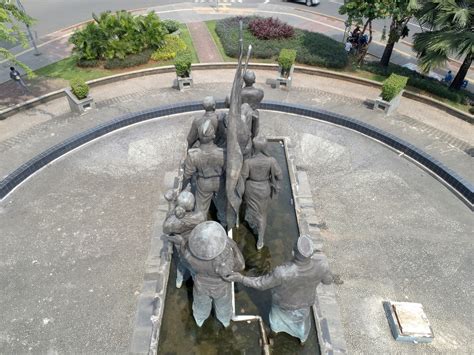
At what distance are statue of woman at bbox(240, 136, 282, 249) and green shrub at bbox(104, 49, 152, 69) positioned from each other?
50.7 feet

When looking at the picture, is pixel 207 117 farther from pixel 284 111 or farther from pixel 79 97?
pixel 79 97

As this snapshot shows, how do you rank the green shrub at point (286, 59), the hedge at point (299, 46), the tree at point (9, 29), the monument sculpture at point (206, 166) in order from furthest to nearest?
the hedge at point (299, 46) → the green shrub at point (286, 59) → the tree at point (9, 29) → the monument sculpture at point (206, 166)

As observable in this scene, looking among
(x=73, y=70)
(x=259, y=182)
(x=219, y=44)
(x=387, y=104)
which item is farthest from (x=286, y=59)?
(x=73, y=70)

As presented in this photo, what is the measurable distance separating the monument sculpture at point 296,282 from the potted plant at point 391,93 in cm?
1340

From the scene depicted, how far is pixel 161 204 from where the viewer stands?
12180mm

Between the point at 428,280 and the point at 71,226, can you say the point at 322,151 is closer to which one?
the point at 428,280

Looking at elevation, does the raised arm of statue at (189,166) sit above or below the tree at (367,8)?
below

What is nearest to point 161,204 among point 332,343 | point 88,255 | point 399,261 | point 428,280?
point 88,255

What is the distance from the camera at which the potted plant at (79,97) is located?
16328 millimetres

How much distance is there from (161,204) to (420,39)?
1652 cm

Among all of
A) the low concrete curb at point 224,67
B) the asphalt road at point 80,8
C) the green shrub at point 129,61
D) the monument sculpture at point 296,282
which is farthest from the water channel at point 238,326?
the asphalt road at point 80,8

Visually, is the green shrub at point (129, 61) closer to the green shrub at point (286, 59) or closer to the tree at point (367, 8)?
the green shrub at point (286, 59)

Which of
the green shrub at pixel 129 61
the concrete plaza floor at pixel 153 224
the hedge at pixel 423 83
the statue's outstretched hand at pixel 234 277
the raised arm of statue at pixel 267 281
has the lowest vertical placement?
the concrete plaza floor at pixel 153 224

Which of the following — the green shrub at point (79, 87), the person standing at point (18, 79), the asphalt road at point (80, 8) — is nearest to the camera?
the green shrub at point (79, 87)
